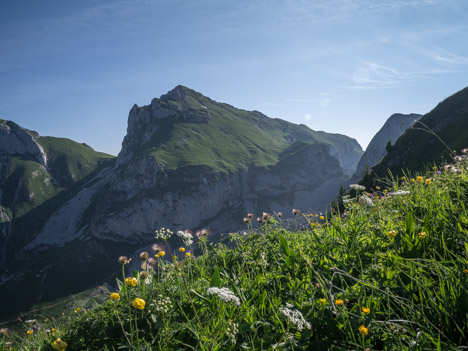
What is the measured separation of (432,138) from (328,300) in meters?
106

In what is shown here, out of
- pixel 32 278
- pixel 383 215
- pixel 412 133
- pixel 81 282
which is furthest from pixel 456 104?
pixel 32 278

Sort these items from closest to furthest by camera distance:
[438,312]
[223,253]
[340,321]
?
[438,312]
[340,321]
[223,253]

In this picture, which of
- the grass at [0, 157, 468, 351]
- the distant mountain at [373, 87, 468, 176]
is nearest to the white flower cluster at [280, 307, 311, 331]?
the grass at [0, 157, 468, 351]

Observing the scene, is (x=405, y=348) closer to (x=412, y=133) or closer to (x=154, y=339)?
(x=154, y=339)

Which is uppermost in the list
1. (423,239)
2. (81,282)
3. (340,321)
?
(423,239)

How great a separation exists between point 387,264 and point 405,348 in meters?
1.24

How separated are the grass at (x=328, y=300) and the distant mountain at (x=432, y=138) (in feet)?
272

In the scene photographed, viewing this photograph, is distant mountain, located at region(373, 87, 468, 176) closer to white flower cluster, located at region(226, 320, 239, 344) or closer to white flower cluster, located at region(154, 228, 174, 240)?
white flower cluster, located at region(154, 228, 174, 240)

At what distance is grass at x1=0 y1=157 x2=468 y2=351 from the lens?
2.08 m

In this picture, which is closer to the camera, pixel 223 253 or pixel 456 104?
pixel 223 253

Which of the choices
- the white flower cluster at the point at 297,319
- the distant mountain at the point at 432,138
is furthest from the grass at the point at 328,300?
the distant mountain at the point at 432,138

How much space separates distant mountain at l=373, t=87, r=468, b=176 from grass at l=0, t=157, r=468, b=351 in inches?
3268

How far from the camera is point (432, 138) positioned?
85.6m

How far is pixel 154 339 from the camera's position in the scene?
258 cm
